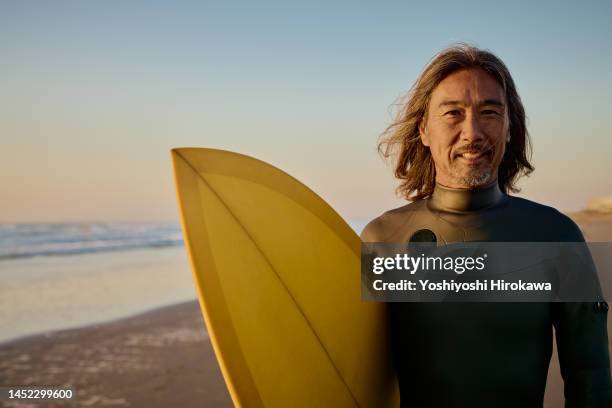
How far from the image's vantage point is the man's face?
6.35ft

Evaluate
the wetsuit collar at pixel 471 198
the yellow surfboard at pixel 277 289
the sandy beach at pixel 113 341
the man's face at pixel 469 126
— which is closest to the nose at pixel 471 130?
the man's face at pixel 469 126

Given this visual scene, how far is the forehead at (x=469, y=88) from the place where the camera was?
1942mm

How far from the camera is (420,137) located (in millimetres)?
2398

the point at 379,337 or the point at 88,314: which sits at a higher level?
the point at 88,314

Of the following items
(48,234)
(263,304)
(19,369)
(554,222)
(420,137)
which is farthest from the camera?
(48,234)

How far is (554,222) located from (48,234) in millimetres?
21433

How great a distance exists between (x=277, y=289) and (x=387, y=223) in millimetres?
608

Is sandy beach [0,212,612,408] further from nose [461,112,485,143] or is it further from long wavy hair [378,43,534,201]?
nose [461,112,485,143]

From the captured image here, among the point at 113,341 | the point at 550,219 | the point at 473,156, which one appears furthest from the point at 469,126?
the point at 113,341

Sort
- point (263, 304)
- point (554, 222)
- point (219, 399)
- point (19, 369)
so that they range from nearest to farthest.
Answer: point (263, 304) → point (554, 222) → point (219, 399) → point (19, 369)

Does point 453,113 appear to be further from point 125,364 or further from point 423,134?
point 125,364

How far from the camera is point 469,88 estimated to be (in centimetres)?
196

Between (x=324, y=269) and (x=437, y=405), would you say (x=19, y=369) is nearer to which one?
(x=324, y=269)

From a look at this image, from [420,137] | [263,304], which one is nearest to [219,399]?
[263,304]
